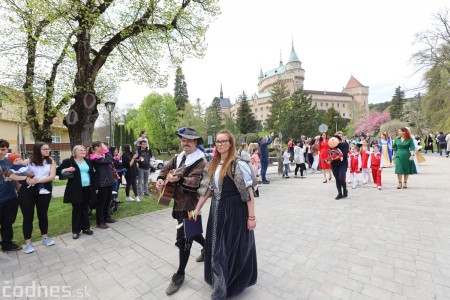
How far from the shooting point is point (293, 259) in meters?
3.55

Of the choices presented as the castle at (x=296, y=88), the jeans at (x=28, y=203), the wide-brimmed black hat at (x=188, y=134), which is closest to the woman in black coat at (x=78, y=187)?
the jeans at (x=28, y=203)

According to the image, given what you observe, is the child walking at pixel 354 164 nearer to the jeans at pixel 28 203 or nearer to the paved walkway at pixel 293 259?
the paved walkway at pixel 293 259

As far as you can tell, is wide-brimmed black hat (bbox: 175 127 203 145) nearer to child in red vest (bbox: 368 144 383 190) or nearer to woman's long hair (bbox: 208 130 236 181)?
woman's long hair (bbox: 208 130 236 181)

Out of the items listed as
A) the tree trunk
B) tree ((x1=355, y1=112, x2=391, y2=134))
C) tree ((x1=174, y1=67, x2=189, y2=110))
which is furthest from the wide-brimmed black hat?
tree ((x1=355, y1=112, x2=391, y2=134))

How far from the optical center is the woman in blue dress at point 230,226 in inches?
101

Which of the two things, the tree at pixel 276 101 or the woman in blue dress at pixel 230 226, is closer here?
the woman in blue dress at pixel 230 226

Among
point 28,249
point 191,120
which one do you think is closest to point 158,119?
point 191,120

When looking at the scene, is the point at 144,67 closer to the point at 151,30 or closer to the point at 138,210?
the point at 151,30

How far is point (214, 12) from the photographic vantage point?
439 inches

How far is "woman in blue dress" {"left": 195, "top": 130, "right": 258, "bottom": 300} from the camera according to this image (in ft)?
8.45

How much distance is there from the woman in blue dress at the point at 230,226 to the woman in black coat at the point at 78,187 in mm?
3473

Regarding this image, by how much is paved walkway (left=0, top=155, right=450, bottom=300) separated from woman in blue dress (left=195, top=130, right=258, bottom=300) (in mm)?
308

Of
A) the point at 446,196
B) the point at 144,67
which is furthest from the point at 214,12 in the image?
the point at 446,196

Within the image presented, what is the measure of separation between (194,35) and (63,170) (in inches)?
354
